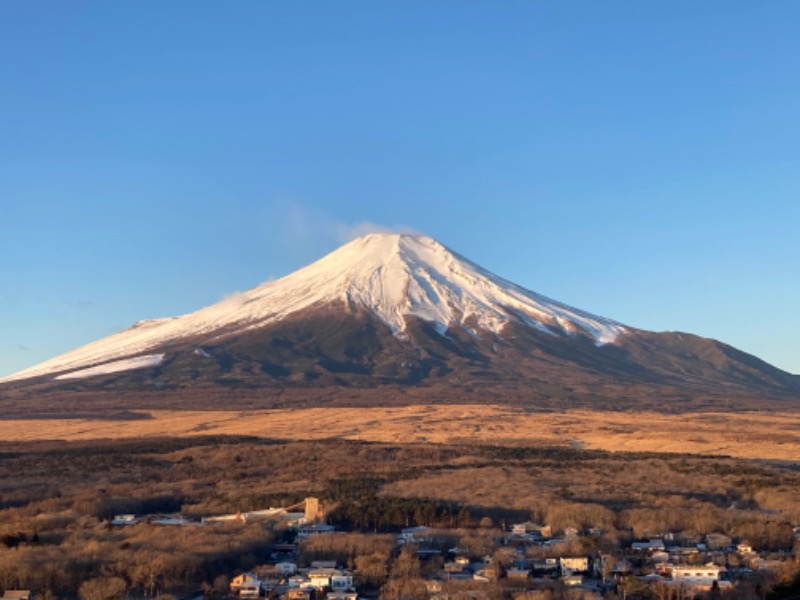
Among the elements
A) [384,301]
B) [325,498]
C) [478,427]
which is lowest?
[325,498]

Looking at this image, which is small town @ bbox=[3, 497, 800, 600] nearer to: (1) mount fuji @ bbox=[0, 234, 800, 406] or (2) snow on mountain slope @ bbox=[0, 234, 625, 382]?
(1) mount fuji @ bbox=[0, 234, 800, 406]

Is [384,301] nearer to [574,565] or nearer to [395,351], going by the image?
[395,351]

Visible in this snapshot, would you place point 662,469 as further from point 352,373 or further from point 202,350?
point 202,350

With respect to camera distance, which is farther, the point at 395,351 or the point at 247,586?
the point at 395,351

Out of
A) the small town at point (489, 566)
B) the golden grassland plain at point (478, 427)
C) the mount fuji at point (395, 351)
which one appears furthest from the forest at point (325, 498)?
the mount fuji at point (395, 351)

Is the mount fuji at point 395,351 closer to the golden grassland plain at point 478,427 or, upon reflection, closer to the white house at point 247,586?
the golden grassland plain at point 478,427

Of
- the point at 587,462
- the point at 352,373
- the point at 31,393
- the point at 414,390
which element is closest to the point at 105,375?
the point at 31,393

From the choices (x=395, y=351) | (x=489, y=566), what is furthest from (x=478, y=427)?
(x=489, y=566)
